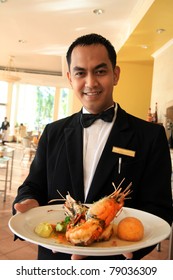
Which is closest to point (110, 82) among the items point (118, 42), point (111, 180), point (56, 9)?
point (111, 180)

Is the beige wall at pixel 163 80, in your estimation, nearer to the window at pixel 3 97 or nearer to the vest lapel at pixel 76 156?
the vest lapel at pixel 76 156

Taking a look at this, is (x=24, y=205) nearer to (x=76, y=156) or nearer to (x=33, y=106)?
(x=76, y=156)

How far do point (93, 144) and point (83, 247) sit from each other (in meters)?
0.60

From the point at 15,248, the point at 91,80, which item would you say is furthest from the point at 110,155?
the point at 15,248

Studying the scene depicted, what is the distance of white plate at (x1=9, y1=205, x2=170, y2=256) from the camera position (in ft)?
2.61

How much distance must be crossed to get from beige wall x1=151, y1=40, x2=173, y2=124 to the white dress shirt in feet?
13.7

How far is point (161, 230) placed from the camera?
37.1 inches

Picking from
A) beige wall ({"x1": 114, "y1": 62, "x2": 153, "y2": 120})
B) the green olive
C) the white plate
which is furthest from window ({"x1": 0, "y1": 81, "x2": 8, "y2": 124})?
the green olive

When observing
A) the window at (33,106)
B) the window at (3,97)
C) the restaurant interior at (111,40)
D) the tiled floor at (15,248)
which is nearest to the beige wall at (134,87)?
the restaurant interior at (111,40)

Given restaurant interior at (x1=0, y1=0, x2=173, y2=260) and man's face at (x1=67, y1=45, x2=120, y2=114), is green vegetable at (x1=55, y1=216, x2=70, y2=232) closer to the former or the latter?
man's face at (x1=67, y1=45, x2=120, y2=114)

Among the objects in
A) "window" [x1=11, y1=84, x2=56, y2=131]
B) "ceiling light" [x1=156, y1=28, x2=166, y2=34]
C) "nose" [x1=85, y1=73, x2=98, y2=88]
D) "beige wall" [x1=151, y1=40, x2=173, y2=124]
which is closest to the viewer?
"nose" [x1=85, y1=73, x2=98, y2=88]

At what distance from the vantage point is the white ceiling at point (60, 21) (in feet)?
17.1

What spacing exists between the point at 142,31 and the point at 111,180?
15.3 feet
